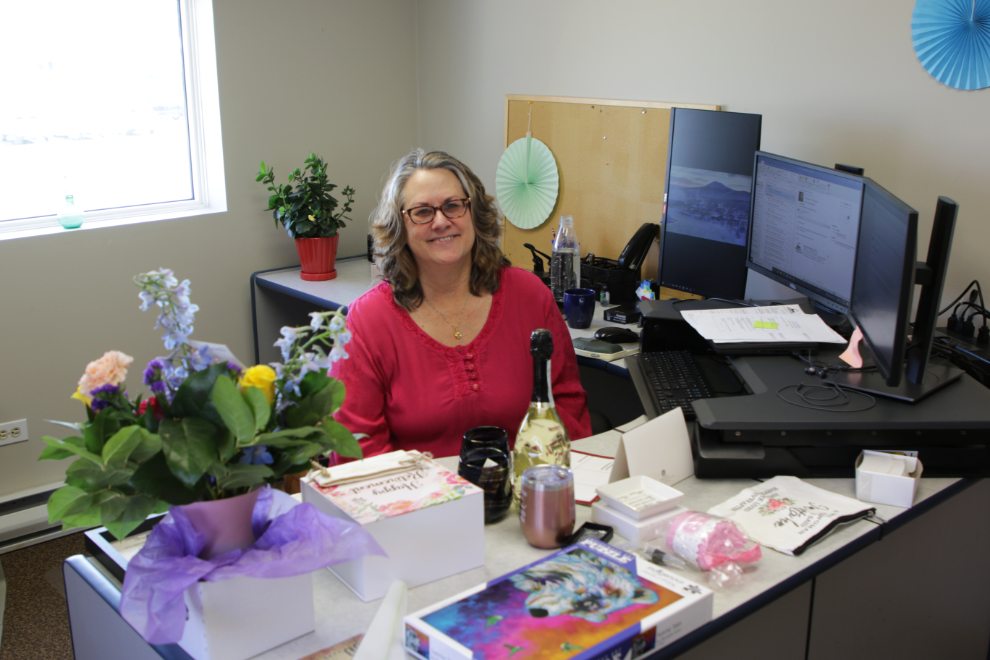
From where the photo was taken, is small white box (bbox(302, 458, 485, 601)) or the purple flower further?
small white box (bbox(302, 458, 485, 601))

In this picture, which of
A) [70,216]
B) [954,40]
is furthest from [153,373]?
[70,216]

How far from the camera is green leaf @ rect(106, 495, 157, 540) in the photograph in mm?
913

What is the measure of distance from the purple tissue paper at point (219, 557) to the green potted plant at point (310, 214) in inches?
88.6

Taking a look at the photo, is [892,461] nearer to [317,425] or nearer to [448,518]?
[448,518]

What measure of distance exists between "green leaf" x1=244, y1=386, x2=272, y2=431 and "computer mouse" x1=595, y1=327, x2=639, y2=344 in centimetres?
155

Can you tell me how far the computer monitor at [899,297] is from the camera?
1.38 metres

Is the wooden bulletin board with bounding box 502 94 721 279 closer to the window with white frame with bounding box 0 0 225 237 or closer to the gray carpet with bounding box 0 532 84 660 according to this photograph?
the window with white frame with bounding box 0 0 225 237

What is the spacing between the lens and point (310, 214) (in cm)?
319

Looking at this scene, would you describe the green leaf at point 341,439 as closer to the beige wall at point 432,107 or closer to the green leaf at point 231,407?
the green leaf at point 231,407

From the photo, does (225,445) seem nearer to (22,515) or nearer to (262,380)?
(262,380)

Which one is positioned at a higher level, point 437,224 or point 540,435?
point 437,224

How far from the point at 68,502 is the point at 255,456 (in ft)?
0.68

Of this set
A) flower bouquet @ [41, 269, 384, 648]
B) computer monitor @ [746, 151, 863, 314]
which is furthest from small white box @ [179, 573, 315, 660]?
computer monitor @ [746, 151, 863, 314]

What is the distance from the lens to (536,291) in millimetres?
2043
